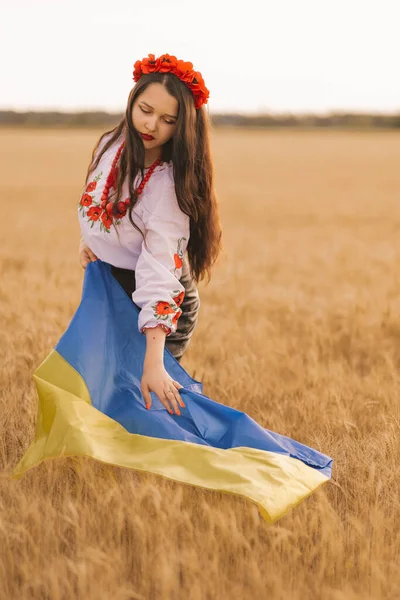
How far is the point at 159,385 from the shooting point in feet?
7.52

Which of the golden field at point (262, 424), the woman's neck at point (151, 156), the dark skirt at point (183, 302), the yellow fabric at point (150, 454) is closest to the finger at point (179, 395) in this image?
the yellow fabric at point (150, 454)

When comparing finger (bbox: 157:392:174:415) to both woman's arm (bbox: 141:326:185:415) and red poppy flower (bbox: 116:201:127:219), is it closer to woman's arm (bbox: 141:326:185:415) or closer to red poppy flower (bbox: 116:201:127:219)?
woman's arm (bbox: 141:326:185:415)

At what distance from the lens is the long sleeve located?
2312 mm

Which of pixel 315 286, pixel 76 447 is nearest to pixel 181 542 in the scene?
pixel 76 447

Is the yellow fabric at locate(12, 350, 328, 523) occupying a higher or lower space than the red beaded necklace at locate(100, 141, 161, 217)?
lower

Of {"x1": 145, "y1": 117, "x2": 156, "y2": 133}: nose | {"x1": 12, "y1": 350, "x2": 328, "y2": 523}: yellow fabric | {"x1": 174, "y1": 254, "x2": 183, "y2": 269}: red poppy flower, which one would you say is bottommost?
{"x1": 12, "y1": 350, "x2": 328, "y2": 523}: yellow fabric

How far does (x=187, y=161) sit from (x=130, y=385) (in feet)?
2.32

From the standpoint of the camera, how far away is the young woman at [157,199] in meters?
2.32

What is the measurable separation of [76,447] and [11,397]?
35.1 inches

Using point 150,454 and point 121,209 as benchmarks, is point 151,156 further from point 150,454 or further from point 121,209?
point 150,454

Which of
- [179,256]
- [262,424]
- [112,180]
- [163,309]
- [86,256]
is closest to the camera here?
[163,309]

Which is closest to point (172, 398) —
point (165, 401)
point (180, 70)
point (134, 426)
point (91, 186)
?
point (165, 401)

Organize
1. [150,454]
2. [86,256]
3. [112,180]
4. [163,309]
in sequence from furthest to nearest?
[86,256], [112,180], [163,309], [150,454]

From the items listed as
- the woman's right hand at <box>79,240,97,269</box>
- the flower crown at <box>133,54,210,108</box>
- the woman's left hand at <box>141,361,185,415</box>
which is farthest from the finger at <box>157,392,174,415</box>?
the flower crown at <box>133,54,210,108</box>
